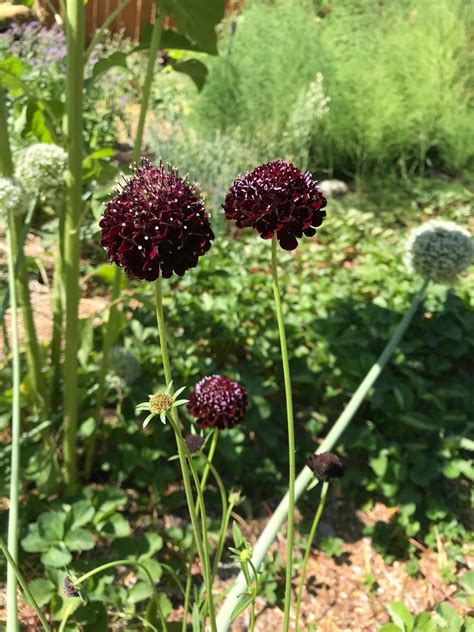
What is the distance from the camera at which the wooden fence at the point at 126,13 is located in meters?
7.27

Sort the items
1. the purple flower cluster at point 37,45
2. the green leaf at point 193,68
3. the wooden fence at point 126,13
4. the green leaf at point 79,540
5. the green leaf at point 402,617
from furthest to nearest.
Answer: the wooden fence at point 126,13 < the purple flower cluster at point 37,45 < the green leaf at point 193,68 < the green leaf at point 79,540 < the green leaf at point 402,617

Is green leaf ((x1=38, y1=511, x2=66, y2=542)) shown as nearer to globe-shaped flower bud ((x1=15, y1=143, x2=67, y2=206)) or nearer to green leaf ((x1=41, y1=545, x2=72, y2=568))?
green leaf ((x1=41, y1=545, x2=72, y2=568))

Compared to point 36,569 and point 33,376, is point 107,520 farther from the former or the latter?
point 33,376

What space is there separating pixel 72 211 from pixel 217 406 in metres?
0.62

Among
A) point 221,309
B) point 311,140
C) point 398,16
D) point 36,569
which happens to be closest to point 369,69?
point 311,140

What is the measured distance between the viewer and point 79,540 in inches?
56.7

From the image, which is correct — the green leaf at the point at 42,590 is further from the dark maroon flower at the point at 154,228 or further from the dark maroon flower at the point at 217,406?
the dark maroon flower at the point at 154,228

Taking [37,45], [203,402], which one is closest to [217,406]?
[203,402]

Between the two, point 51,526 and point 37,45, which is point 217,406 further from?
point 37,45

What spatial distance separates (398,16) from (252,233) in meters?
3.05

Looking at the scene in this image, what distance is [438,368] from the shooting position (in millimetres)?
2203

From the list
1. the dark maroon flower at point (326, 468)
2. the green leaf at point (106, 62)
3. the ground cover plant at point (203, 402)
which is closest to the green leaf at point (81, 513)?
the ground cover plant at point (203, 402)

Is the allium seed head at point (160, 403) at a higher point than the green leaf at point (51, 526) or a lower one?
higher

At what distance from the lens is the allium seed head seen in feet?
2.42
